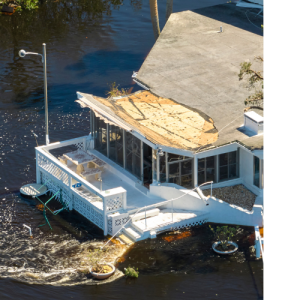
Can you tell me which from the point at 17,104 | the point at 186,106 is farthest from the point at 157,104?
the point at 17,104

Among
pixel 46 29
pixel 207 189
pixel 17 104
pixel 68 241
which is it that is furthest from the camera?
pixel 46 29

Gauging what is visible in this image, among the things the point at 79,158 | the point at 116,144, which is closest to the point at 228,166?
the point at 116,144

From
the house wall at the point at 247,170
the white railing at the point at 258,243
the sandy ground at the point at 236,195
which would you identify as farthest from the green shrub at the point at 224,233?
the house wall at the point at 247,170

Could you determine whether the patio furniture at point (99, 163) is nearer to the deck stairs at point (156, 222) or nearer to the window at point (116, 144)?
the window at point (116, 144)

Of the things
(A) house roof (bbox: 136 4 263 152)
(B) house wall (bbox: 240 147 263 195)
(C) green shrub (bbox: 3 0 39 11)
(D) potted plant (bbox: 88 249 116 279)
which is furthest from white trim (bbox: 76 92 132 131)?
(C) green shrub (bbox: 3 0 39 11)

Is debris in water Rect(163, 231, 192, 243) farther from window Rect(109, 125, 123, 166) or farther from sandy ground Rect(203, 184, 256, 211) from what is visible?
window Rect(109, 125, 123, 166)

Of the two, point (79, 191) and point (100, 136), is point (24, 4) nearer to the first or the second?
point (100, 136)
